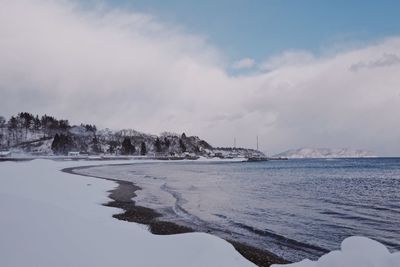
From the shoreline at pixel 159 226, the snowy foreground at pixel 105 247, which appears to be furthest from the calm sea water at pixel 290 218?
the snowy foreground at pixel 105 247

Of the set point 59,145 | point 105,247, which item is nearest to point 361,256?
point 105,247

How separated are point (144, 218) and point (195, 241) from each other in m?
9.23

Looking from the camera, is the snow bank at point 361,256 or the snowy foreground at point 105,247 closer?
the snow bank at point 361,256

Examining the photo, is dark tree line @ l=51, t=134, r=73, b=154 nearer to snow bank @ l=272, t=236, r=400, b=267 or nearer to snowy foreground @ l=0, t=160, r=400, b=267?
snowy foreground @ l=0, t=160, r=400, b=267

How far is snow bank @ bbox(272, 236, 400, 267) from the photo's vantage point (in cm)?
656

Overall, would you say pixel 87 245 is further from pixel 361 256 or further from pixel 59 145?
pixel 59 145

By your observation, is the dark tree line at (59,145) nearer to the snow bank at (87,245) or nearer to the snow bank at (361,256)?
the snow bank at (87,245)

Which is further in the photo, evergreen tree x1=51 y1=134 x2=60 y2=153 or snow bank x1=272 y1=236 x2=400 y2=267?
evergreen tree x1=51 y1=134 x2=60 y2=153

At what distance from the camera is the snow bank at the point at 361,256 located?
6559 millimetres

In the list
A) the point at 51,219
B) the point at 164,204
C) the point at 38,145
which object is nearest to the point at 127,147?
the point at 38,145

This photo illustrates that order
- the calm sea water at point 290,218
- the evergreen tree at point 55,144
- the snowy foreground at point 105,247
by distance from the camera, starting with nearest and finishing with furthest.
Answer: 1. the snowy foreground at point 105,247
2. the calm sea water at point 290,218
3. the evergreen tree at point 55,144

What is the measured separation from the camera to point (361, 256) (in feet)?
22.1

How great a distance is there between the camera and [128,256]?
9.16 m

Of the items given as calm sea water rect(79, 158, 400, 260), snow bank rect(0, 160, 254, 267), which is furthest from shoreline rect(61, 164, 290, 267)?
snow bank rect(0, 160, 254, 267)
